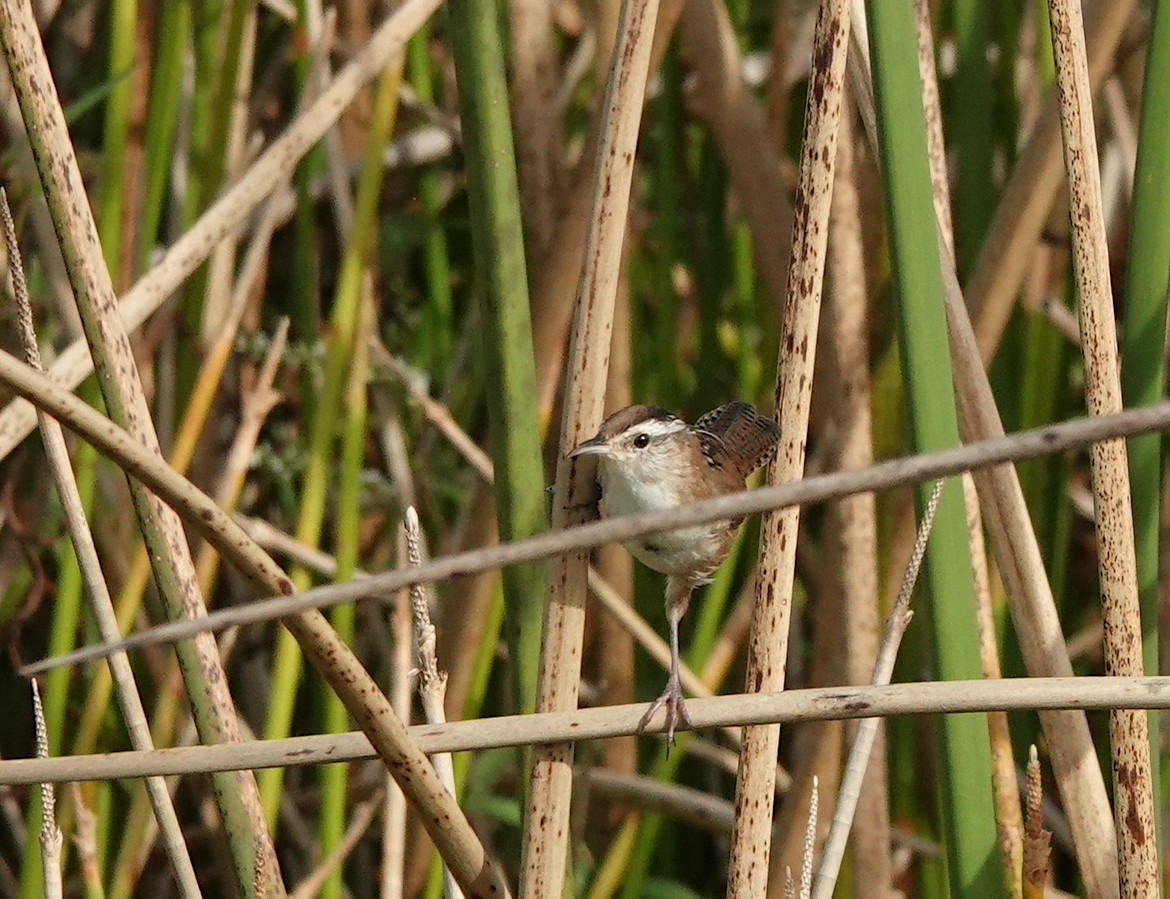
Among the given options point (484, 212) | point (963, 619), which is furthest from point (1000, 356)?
point (484, 212)

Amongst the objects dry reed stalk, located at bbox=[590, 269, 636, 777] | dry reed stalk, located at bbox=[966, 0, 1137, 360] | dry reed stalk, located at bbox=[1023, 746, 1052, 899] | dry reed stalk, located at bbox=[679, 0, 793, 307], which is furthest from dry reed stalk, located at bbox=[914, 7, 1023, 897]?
dry reed stalk, located at bbox=[590, 269, 636, 777]

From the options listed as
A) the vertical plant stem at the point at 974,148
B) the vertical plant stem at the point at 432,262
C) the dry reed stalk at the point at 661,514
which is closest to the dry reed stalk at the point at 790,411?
the dry reed stalk at the point at 661,514

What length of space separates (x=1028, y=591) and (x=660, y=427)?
472 mm

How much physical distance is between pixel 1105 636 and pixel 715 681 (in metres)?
1.24

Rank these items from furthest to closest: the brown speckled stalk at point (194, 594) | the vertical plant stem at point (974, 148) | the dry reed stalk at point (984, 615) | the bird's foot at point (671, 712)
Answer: the vertical plant stem at point (974, 148) → the dry reed stalk at point (984, 615) → the bird's foot at point (671, 712) → the brown speckled stalk at point (194, 594)

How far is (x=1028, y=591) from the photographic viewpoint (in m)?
1.50

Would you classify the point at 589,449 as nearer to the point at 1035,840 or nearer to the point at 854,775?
the point at 854,775

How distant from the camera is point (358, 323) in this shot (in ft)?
7.27

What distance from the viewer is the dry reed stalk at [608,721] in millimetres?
1059

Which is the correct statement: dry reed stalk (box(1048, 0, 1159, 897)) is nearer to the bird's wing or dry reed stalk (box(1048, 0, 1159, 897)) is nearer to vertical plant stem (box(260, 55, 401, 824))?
the bird's wing

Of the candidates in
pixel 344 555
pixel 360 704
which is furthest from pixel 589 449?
pixel 344 555

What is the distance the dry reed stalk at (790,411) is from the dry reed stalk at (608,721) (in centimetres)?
13

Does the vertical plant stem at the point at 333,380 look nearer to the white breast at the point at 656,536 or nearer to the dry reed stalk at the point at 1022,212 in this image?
the white breast at the point at 656,536

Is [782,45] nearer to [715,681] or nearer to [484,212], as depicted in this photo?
[715,681]
